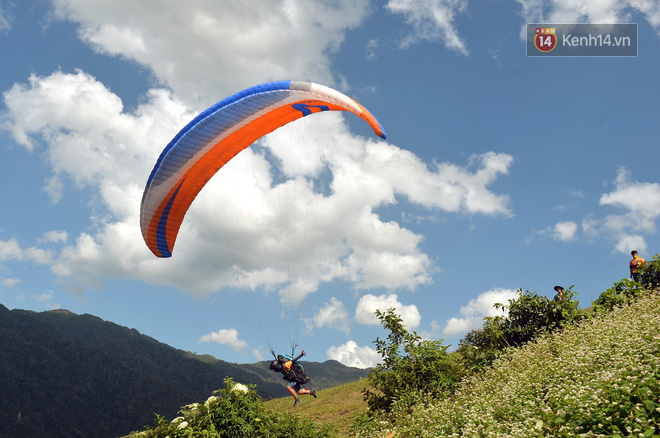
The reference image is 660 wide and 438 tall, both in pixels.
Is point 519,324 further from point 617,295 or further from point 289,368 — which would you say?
point 289,368

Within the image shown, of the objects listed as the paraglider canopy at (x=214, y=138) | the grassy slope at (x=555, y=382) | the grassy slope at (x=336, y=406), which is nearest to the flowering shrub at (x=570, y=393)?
the grassy slope at (x=555, y=382)

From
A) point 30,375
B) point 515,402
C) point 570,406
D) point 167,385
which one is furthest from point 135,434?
point 30,375

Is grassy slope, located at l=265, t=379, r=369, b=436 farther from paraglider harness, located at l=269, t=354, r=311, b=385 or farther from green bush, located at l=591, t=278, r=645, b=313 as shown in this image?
green bush, located at l=591, t=278, r=645, b=313

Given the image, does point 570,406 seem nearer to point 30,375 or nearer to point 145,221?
point 145,221

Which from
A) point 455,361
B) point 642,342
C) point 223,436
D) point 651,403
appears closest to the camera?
point 651,403

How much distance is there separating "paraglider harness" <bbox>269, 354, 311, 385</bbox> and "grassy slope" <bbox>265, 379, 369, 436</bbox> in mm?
4536

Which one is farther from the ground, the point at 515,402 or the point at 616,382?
the point at 616,382

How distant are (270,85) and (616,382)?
1232cm

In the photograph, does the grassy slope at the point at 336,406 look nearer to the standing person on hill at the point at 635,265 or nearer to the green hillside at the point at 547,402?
the green hillside at the point at 547,402

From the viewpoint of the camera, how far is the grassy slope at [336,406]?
68.2 feet

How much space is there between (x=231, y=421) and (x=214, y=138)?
9575mm

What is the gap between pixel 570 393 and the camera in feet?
23.8

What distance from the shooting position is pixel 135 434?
923 centimetres

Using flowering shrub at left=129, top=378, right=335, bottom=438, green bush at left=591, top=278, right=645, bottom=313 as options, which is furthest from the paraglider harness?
green bush at left=591, top=278, right=645, bottom=313
